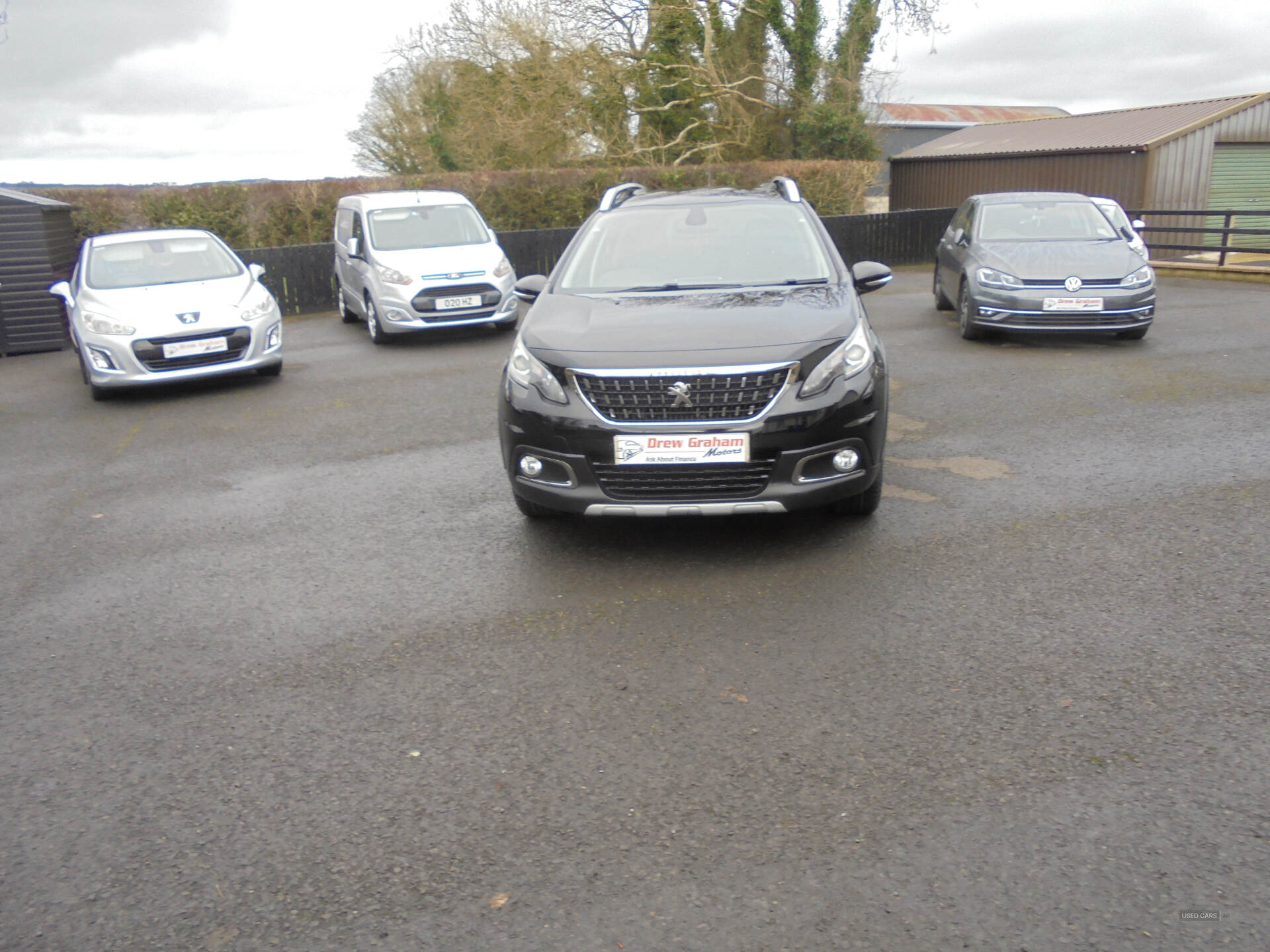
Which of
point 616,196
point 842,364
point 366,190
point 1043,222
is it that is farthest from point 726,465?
point 366,190

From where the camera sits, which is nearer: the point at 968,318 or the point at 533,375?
the point at 533,375

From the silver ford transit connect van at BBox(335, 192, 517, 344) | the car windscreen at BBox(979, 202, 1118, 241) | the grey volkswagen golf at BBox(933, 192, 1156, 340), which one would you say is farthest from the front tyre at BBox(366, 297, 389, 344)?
the car windscreen at BBox(979, 202, 1118, 241)

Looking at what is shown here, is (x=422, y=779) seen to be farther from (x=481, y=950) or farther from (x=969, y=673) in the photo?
(x=969, y=673)

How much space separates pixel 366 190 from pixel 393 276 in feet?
29.2

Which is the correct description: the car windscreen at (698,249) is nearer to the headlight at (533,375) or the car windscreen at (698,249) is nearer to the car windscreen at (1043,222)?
the headlight at (533,375)

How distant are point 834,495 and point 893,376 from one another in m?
5.36

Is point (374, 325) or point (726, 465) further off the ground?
point (726, 465)

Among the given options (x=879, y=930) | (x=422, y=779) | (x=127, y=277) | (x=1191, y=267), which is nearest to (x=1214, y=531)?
(x=879, y=930)

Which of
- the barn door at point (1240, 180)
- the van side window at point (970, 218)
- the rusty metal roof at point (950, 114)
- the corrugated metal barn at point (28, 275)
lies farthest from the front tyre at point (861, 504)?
the rusty metal roof at point (950, 114)

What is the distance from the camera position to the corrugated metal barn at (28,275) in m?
14.6

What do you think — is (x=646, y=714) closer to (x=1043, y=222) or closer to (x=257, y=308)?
(x=257, y=308)

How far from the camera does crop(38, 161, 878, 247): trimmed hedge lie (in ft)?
64.8

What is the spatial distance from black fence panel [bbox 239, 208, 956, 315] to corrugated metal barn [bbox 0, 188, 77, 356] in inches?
148

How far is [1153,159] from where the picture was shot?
80.3ft
